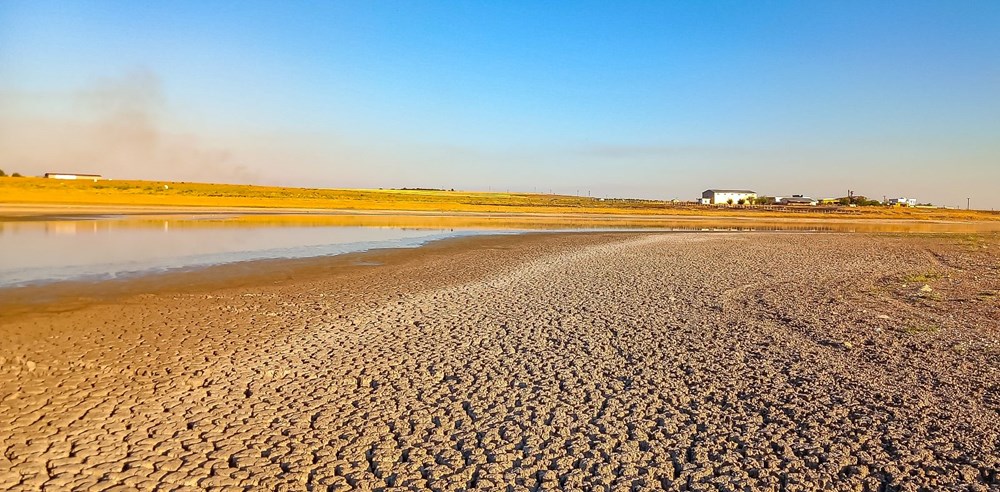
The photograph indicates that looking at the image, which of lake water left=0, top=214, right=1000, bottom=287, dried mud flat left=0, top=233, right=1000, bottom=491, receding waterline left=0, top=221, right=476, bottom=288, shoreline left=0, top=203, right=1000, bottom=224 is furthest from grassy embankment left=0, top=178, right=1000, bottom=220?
dried mud flat left=0, top=233, right=1000, bottom=491

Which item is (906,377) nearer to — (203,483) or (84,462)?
(203,483)

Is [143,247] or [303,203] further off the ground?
[303,203]

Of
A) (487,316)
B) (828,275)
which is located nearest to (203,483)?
(487,316)

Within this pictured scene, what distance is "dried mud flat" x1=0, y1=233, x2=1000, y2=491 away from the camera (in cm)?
513

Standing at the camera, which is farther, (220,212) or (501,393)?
(220,212)

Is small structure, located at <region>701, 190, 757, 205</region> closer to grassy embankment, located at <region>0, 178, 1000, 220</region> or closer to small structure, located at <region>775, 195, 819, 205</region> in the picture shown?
small structure, located at <region>775, 195, 819, 205</region>

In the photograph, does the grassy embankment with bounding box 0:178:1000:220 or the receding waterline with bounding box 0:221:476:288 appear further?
the grassy embankment with bounding box 0:178:1000:220

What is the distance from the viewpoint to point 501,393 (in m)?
7.10

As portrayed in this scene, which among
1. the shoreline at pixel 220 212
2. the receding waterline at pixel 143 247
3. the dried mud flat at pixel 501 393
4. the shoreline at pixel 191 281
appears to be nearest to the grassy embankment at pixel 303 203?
the shoreline at pixel 220 212

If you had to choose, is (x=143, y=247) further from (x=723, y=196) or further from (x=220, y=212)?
(x=723, y=196)

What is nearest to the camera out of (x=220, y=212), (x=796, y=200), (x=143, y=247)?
(x=143, y=247)

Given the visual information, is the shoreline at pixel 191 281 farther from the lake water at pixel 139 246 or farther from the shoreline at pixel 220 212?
the shoreline at pixel 220 212

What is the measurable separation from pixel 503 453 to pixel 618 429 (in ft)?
4.16

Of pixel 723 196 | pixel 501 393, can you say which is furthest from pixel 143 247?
pixel 723 196
